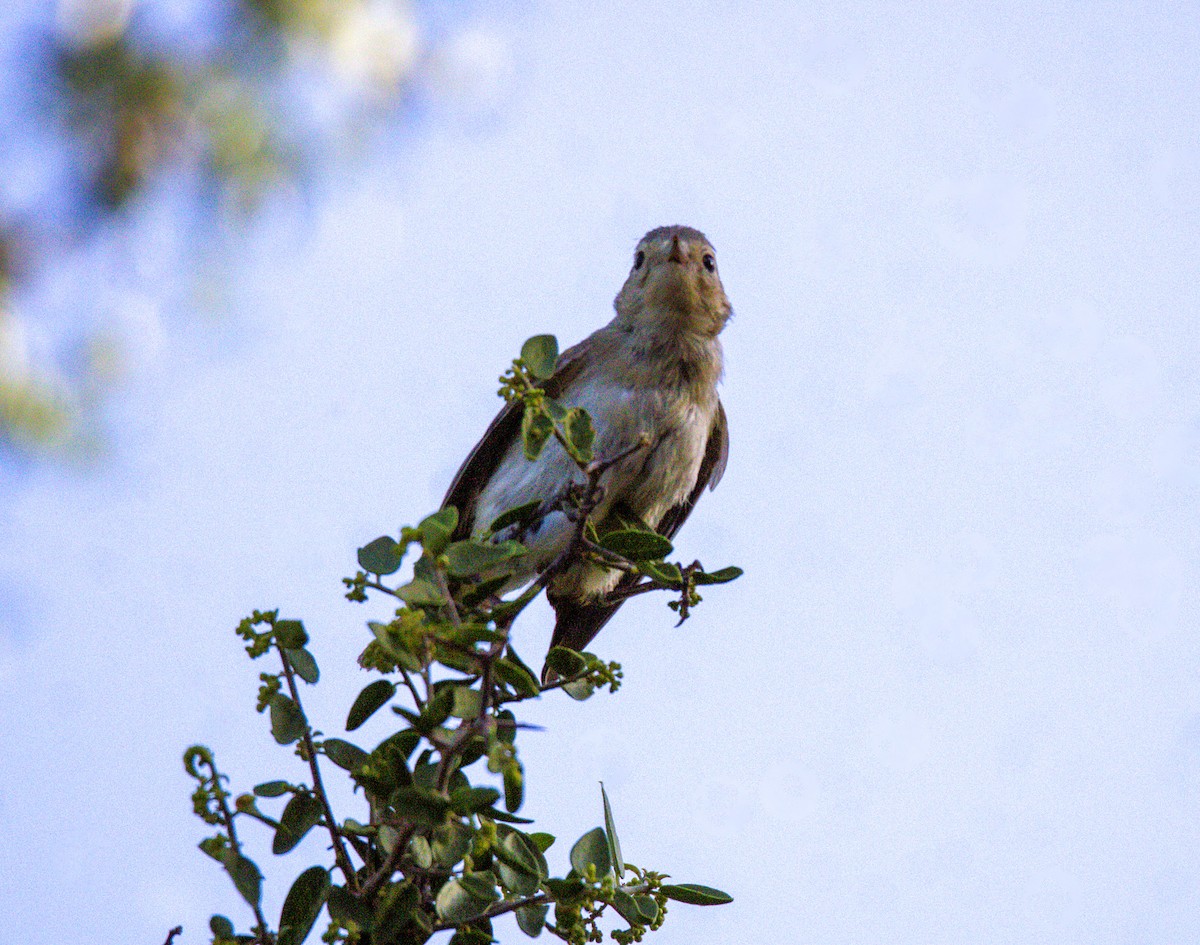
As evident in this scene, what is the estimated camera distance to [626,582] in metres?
5.09

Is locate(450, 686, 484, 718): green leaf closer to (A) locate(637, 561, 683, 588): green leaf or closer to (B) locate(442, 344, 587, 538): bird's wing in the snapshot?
(A) locate(637, 561, 683, 588): green leaf

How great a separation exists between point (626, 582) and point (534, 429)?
2.48m

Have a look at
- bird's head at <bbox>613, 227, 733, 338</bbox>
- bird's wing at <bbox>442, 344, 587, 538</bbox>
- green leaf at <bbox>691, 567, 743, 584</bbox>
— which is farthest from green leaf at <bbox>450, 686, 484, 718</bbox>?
bird's head at <bbox>613, 227, 733, 338</bbox>

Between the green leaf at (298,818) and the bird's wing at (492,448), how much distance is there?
2.67 meters

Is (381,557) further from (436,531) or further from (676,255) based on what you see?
(676,255)

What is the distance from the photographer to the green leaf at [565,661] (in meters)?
2.82

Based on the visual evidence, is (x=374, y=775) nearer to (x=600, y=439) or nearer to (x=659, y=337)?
(x=600, y=439)

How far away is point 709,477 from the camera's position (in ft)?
17.6

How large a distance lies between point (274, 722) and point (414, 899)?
419 mm

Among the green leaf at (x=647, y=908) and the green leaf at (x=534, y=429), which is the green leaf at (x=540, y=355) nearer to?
the green leaf at (x=534, y=429)

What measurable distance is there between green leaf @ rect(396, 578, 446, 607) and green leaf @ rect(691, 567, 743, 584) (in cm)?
93

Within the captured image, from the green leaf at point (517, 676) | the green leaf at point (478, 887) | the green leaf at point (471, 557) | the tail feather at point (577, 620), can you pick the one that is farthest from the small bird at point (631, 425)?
the green leaf at point (478, 887)

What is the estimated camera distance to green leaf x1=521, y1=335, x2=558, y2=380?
275 cm

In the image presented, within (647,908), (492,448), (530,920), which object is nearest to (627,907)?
(647,908)
